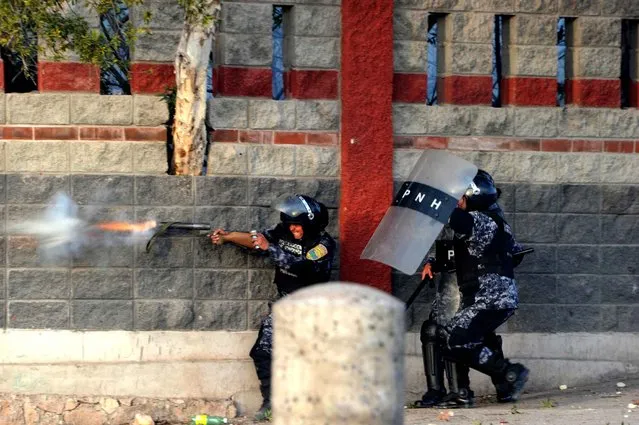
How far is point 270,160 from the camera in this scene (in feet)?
35.3

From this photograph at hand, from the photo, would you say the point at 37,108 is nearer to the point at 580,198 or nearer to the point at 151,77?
the point at 151,77

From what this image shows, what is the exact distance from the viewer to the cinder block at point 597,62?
1145 centimetres

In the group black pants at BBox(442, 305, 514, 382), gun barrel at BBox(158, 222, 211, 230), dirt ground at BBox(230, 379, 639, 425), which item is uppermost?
gun barrel at BBox(158, 222, 211, 230)

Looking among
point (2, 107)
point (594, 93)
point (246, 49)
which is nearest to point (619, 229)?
point (594, 93)

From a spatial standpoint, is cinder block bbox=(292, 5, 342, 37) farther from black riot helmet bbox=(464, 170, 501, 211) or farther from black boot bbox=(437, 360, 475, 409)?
black boot bbox=(437, 360, 475, 409)

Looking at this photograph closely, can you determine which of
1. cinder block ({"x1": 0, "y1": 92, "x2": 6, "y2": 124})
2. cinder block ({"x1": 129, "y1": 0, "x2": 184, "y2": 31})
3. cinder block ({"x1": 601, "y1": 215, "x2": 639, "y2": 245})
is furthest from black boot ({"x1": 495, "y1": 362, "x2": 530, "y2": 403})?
cinder block ({"x1": 0, "y1": 92, "x2": 6, "y2": 124})

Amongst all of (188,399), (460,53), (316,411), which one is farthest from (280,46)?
(316,411)

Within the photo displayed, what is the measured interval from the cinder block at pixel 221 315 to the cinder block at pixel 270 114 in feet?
4.92

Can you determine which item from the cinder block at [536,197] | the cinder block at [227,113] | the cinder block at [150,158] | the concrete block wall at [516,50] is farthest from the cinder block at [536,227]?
the cinder block at [150,158]

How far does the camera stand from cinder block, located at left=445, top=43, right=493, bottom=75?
36.7ft

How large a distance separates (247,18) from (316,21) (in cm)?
59

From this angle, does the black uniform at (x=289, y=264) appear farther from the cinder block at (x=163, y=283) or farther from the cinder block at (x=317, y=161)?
the cinder block at (x=163, y=283)

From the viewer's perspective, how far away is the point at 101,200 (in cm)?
1048

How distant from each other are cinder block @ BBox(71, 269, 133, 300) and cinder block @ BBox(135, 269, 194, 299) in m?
0.08
